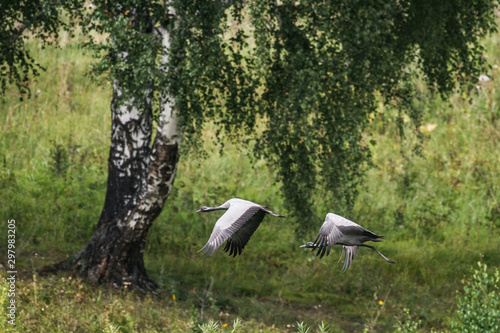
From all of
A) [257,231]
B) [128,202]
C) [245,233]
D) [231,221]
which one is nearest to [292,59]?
[128,202]

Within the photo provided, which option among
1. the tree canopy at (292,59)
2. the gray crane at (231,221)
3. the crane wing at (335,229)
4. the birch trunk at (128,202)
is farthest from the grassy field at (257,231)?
the crane wing at (335,229)

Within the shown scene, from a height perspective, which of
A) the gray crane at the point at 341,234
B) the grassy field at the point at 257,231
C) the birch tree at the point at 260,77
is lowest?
the grassy field at the point at 257,231

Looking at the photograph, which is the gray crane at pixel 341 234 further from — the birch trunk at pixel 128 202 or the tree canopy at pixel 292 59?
the birch trunk at pixel 128 202

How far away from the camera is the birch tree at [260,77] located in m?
6.82

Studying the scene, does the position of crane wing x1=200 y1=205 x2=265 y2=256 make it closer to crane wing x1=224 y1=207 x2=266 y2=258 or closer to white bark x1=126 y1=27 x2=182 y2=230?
crane wing x1=224 y1=207 x2=266 y2=258

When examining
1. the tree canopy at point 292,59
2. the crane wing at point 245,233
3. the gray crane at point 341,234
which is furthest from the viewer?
the tree canopy at point 292,59

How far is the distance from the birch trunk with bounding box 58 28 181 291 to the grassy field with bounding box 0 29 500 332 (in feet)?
1.20

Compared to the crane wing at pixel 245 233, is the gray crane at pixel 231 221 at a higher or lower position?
higher

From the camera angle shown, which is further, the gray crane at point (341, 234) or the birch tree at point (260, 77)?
the birch tree at point (260, 77)

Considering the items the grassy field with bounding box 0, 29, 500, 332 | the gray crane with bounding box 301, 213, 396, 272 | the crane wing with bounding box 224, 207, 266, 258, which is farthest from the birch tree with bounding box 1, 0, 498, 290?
the gray crane with bounding box 301, 213, 396, 272

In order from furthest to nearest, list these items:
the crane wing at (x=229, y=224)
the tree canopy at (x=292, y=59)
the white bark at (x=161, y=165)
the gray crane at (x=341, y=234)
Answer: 1. the white bark at (x=161, y=165)
2. the tree canopy at (x=292, y=59)
3. the gray crane at (x=341, y=234)
4. the crane wing at (x=229, y=224)

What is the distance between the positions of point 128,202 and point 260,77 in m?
2.50

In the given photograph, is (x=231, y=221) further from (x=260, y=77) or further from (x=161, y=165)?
(x=161, y=165)

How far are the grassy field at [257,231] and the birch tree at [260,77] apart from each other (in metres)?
0.44
